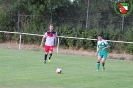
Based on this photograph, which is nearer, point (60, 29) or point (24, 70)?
point (24, 70)

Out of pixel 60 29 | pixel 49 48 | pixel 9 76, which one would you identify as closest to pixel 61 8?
pixel 60 29

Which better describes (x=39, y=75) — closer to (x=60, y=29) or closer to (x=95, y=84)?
(x=95, y=84)

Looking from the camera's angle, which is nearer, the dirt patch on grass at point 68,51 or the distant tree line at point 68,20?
the dirt patch on grass at point 68,51

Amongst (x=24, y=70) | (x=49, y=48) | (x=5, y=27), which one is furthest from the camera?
(x=5, y=27)

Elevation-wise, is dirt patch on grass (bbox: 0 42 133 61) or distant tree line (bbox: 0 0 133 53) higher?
distant tree line (bbox: 0 0 133 53)

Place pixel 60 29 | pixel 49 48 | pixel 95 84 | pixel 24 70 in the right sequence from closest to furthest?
pixel 95 84 < pixel 24 70 < pixel 49 48 < pixel 60 29

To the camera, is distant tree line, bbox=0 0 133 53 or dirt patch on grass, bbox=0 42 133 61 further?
distant tree line, bbox=0 0 133 53

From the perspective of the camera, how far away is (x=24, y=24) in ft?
125

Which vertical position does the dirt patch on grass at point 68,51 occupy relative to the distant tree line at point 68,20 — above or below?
below

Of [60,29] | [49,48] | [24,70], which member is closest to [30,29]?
[60,29]

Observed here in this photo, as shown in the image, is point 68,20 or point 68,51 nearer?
point 68,51

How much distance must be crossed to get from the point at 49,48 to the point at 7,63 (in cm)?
312

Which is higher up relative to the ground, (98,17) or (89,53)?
(98,17)

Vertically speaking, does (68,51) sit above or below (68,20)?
below
